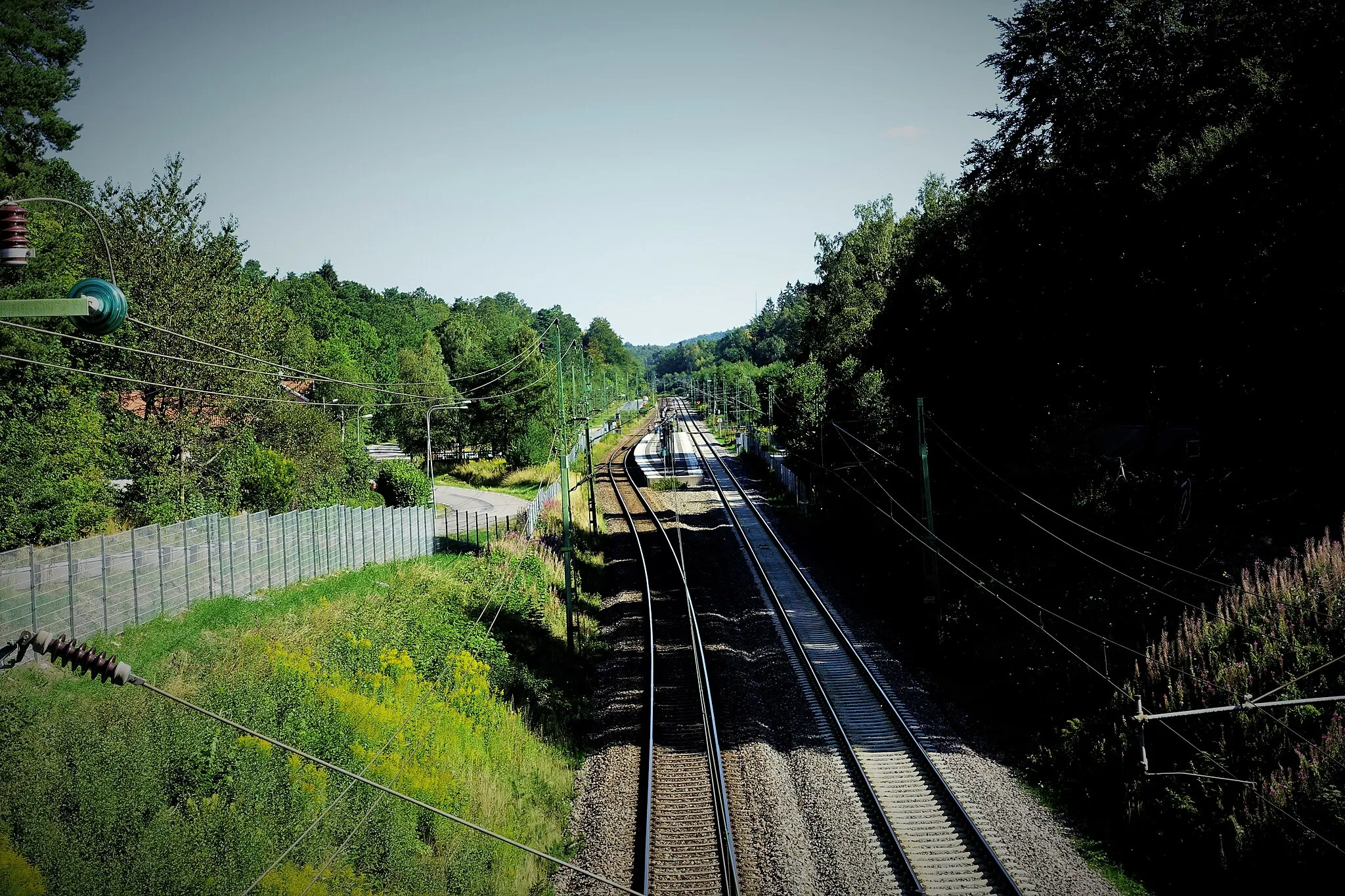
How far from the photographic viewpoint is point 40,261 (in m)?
23.8

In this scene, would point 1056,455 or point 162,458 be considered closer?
point 1056,455

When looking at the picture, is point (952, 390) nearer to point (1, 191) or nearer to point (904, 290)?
point (904, 290)

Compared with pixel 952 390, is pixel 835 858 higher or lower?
lower

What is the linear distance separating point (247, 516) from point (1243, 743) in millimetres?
21412

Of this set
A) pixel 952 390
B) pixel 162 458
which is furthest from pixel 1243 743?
pixel 162 458

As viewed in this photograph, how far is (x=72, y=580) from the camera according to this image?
47.6ft

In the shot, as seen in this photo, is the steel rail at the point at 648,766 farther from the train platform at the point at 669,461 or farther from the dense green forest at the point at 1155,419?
the train platform at the point at 669,461

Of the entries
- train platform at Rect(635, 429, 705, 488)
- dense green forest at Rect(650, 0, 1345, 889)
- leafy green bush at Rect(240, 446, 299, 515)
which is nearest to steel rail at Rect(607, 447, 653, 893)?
dense green forest at Rect(650, 0, 1345, 889)

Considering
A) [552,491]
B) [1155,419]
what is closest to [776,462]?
[552,491]

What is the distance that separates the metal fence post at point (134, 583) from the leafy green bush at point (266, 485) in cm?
1351

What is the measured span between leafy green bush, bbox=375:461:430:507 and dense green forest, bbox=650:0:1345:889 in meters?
21.6

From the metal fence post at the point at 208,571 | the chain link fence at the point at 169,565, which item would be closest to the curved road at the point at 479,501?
the chain link fence at the point at 169,565

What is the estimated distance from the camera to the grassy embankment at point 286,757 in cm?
915

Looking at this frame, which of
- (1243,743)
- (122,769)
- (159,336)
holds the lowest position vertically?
(1243,743)
